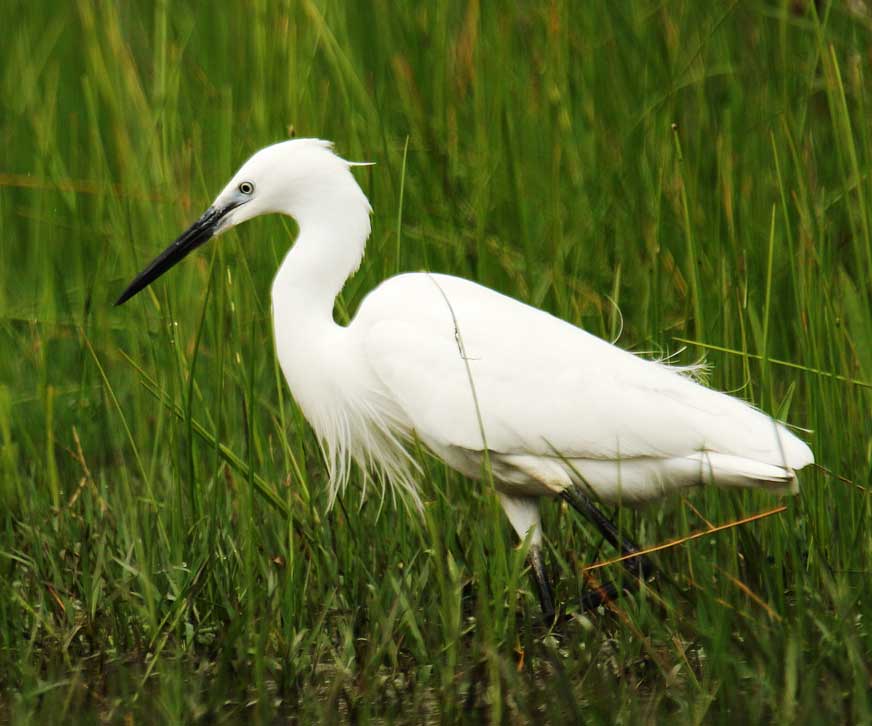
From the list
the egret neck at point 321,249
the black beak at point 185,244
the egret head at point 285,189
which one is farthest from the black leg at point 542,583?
the black beak at point 185,244

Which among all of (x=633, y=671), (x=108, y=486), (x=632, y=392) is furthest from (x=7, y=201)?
(x=633, y=671)

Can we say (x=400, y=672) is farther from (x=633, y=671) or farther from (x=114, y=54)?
(x=114, y=54)

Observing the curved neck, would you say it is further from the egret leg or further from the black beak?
the egret leg

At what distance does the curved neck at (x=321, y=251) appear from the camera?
2.73 m

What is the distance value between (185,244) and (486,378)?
717mm

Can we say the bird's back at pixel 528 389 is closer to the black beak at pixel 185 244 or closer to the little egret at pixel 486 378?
the little egret at pixel 486 378

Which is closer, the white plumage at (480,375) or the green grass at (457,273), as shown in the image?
the green grass at (457,273)

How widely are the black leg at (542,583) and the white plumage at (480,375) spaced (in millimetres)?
52

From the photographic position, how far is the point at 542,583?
8.75 ft

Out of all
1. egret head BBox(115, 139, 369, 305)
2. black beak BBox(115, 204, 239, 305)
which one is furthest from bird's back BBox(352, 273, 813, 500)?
black beak BBox(115, 204, 239, 305)

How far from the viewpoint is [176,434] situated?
8.76ft

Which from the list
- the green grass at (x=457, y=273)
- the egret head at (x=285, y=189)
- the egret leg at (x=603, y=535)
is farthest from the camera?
the egret head at (x=285, y=189)

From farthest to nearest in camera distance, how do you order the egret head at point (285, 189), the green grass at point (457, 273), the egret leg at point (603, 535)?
1. the egret head at point (285, 189)
2. the egret leg at point (603, 535)
3. the green grass at point (457, 273)

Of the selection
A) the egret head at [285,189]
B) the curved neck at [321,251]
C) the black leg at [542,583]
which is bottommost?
the black leg at [542,583]
